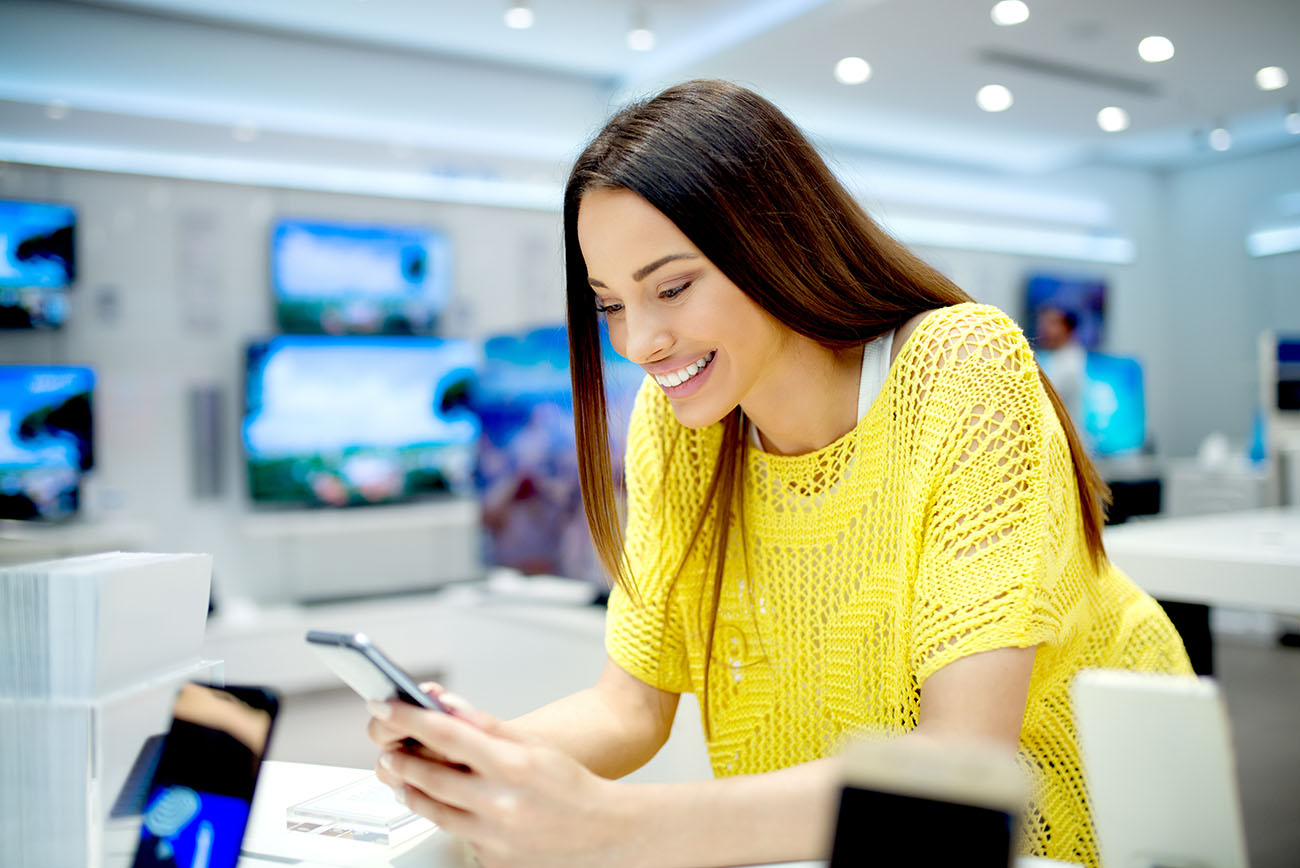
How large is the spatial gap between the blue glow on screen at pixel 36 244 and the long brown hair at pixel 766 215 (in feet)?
11.6

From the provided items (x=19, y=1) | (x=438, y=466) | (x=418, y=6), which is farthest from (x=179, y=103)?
(x=438, y=466)

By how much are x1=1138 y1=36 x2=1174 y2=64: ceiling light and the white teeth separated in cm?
436

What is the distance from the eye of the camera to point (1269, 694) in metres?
3.78

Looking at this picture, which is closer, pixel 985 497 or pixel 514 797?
pixel 514 797

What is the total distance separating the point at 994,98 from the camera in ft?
17.5

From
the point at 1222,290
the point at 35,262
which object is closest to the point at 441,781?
the point at 35,262

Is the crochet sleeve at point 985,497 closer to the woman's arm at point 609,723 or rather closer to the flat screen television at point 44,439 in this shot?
the woman's arm at point 609,723

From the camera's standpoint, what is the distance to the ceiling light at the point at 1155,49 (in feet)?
14.3

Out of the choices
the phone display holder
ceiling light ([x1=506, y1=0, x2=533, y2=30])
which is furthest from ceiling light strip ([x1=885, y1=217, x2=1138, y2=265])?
the phone display holder

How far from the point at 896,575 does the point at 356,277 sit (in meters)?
3.79

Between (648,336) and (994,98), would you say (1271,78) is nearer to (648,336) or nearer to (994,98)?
(994,98)

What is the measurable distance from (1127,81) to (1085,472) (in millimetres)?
4847

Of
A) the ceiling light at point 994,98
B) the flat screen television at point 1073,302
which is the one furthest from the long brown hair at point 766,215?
the flat screen television at point 1073,302

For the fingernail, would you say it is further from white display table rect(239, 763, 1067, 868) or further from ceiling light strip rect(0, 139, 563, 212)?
ceiling light strip rect(0, 139, 563, 212)
